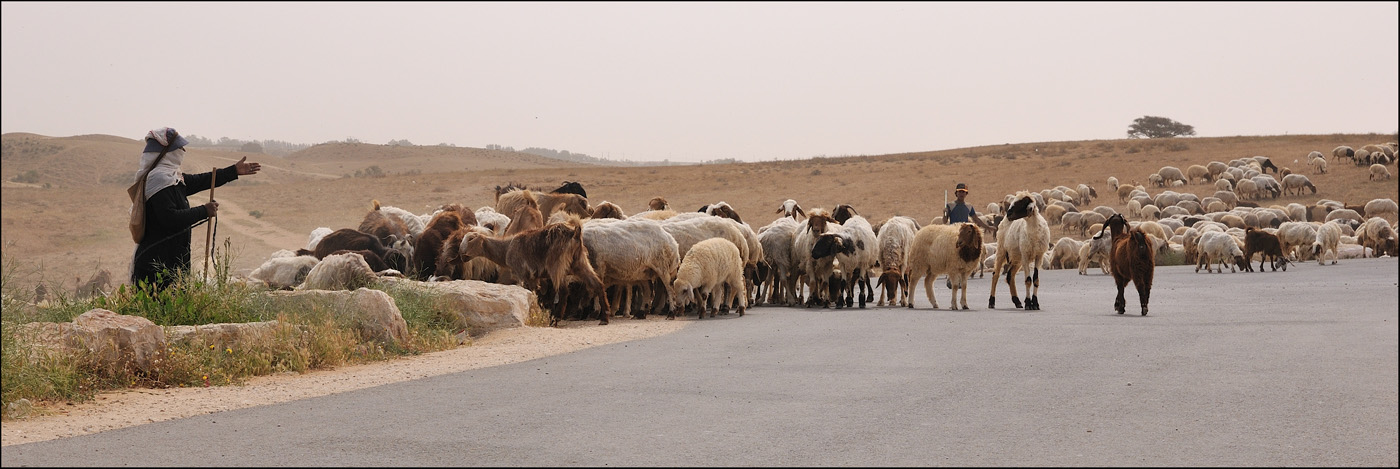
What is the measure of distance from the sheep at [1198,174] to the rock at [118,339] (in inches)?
2252

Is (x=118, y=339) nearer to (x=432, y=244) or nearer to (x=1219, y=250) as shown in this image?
(x=432, y=244)

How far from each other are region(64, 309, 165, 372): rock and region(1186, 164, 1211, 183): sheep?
5720 cm

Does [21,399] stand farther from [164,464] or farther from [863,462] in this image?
[863,462]

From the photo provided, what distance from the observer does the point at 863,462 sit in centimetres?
617

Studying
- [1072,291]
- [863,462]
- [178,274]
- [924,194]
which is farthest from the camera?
[924,194]

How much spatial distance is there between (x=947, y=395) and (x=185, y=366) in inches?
259

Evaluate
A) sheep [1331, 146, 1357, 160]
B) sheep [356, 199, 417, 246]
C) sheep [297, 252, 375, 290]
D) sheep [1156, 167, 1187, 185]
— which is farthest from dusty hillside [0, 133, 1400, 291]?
sheep [297, 252, 375, 290]

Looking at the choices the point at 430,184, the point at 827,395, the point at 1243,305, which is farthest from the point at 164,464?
the point at 430,184

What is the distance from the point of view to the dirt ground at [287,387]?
25.7 ft

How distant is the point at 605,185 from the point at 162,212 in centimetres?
5517

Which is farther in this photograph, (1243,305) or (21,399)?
(1243,305)

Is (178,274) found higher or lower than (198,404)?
higher

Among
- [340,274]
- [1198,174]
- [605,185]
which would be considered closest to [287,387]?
[340,274]

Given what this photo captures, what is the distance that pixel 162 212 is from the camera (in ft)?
35.3
